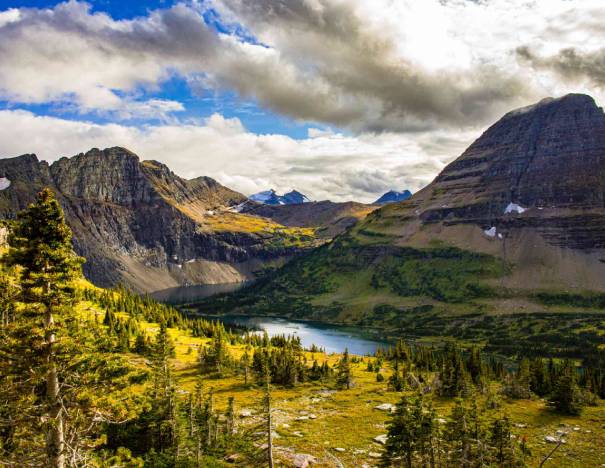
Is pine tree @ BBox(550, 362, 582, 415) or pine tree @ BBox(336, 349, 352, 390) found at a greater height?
pine tree @ BBox(550, 362, 582, 415)

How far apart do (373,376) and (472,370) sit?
94.7 ft

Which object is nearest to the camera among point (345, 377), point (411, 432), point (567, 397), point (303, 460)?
point (411, 432)

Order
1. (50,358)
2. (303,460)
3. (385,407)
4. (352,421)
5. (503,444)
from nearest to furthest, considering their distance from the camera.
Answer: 1. (50,358)
2. (503,444)
3. (303,460)
4. (352,421)
5. (385,407)

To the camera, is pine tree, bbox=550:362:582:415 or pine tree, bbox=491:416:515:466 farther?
pine tree, bbox=550:362:582:415

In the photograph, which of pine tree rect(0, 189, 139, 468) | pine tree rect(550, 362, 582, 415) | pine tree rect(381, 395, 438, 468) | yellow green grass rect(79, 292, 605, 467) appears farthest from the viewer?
pine tree rect(550, 362, 582, 415)

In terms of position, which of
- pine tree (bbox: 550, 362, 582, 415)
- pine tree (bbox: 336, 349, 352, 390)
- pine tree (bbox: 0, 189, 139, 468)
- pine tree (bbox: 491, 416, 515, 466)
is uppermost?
pine tree (bbox: 0, 189, 139, 468)

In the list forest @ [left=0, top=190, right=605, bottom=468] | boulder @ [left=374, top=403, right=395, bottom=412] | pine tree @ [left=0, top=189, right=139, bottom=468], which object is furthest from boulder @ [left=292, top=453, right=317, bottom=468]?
pine tree @ [left=0, top=189, right=139, bottom=468]

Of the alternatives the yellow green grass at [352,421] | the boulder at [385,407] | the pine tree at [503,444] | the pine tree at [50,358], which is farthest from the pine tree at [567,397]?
the pine tree at [50,358]

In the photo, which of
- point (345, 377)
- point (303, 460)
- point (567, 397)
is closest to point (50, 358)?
point (303, 460)

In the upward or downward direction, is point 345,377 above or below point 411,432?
below

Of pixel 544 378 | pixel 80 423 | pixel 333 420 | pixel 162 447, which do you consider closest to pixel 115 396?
pixel 80 423

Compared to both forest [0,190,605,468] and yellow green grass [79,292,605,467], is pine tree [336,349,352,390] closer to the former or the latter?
forest [0,190,605,468]

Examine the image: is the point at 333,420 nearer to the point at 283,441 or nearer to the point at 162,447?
the point at 283,441

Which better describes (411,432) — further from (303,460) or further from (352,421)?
(352,421)
